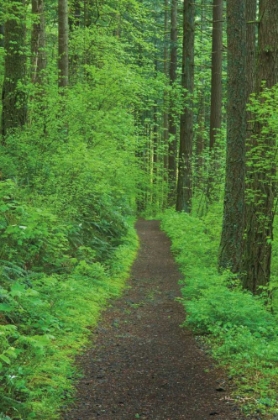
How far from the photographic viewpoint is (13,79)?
40.4 ft

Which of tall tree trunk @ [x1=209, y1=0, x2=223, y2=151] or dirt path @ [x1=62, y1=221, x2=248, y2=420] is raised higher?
tall tree trunk @ [x1=209, y1=0, x2=223, y2=151]

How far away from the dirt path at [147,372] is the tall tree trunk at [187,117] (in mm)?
11488

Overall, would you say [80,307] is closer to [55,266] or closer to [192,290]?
[55,266]

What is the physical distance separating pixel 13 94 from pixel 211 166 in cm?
765

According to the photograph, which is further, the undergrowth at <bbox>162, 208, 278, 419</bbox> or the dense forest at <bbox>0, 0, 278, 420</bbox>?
the dense forest at <bbox>0, 0, 278, 420</bbox>

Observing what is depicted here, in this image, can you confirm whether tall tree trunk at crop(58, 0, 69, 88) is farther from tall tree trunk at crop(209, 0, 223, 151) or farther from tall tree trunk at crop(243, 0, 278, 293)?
tall tree trunk at crop(209, 0, 223, 151)

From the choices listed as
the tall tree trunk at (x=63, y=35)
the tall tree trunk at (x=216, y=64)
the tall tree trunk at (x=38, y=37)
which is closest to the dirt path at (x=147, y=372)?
the tall tree trunk at (x=63, y=35)

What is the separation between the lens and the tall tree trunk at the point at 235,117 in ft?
32.3

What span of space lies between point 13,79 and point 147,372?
9327 mm

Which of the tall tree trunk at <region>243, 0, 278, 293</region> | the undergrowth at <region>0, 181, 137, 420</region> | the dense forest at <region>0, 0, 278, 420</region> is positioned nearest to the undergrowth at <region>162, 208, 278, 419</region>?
the dense forest at <region>0, 0, 278, 420</region>

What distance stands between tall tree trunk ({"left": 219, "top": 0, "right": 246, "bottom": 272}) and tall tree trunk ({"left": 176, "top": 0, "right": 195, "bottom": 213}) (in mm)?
8778

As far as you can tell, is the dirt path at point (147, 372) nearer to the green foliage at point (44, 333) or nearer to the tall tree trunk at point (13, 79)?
the green foliage at point (44, 333)

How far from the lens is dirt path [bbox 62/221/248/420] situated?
175 inches

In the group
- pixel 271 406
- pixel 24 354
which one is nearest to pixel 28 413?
pixel 24 354
